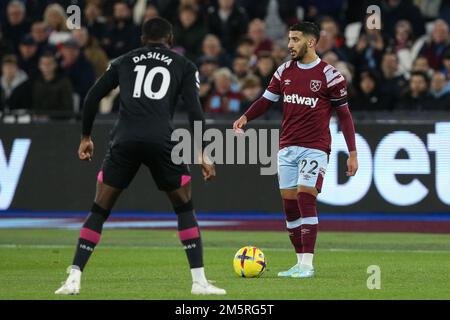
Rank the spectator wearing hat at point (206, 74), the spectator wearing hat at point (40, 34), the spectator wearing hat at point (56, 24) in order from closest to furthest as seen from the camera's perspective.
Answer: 1. the spectator wearing hat at point (206, 74)
2. the spectator wearing hat at point (56, 24)
3. the spectator wearing hat at point (40, 34)

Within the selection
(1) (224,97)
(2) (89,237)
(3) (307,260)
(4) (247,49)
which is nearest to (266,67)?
(1) (224,97)

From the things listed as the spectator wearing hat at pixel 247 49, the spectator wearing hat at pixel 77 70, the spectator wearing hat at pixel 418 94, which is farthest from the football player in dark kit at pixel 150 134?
the spectator wearing hat at pixel 77 70

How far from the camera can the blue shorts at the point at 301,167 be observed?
12.5 m

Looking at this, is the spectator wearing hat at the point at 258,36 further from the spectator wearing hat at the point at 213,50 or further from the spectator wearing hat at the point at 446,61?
the spectator wearing hat at the point at 446,61

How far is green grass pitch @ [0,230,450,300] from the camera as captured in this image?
10828 millimetres

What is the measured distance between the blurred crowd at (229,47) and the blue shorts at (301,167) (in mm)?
7871

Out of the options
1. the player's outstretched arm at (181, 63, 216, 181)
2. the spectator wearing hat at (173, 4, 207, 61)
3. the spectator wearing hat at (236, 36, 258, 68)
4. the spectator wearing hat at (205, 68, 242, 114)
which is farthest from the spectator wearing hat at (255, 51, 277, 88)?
the player's outstretched arm at (181, 63, 216, 181)

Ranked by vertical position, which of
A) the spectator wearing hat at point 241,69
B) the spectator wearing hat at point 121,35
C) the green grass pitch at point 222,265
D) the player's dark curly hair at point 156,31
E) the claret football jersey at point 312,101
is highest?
the player's dark curly hair at point 156,31

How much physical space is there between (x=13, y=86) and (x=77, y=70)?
1.18m
